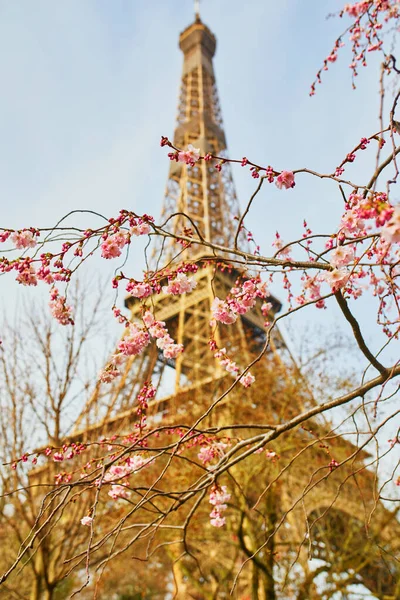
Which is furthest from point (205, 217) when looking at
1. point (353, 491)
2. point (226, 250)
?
point (226, 250)

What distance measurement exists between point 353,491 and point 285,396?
4874 millimetres

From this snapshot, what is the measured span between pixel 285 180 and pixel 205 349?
12323 millimetres

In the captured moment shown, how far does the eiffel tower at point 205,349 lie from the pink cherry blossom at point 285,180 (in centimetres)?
47

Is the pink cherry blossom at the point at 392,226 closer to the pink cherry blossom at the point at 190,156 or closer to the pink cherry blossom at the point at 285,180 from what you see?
the pink cherry blossom at the point at 285,180

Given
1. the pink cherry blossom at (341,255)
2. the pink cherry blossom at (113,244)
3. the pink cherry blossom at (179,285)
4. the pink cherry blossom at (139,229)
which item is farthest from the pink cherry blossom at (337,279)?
the pink cherry blossom at (113,244)

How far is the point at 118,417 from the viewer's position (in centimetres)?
738

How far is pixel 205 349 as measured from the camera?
47.8 feet

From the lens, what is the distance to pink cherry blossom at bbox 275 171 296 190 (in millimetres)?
2396

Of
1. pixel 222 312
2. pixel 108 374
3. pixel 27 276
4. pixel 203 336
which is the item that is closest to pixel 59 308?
pixel 27 276

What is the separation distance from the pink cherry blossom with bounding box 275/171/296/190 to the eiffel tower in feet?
1.54

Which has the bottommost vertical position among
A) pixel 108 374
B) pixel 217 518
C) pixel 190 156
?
pixel 217 518

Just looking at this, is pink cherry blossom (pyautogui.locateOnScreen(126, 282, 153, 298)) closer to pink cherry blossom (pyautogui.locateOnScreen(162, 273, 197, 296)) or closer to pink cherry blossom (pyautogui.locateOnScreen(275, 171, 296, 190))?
pink cherry blossom (pyautogui.locateOnScreen(162, 273, 197, 296))

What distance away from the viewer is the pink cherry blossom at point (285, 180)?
2.40 meters

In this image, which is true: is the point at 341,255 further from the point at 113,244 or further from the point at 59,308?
the point at 59,308
